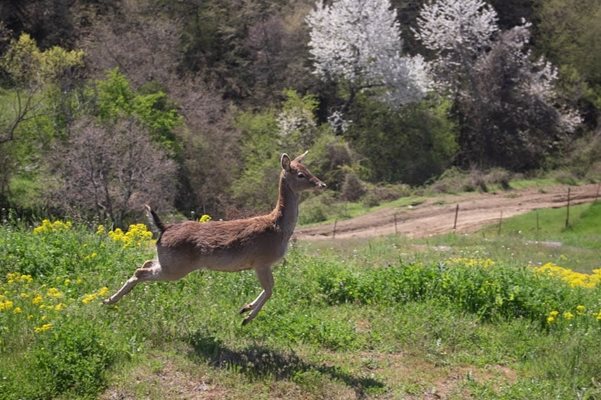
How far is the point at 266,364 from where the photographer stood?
35.1 feet

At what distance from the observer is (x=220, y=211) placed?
136 ft

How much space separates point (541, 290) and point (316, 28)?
43.7 m

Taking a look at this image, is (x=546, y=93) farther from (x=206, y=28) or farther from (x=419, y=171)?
(x=206, y=28)

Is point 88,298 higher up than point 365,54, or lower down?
lower down

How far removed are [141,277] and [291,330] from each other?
2.06 meters

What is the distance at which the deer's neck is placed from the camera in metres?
11.3

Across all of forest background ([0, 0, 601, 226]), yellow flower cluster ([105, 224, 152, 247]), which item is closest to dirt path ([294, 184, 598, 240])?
forest background ([0, 0, 601, 226])

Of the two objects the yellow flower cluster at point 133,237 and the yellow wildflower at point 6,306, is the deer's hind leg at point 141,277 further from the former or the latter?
the yellow flower cluster at point 133,237

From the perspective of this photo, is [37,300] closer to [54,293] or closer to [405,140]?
[54,293]

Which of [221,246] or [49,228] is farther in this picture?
[49,228]

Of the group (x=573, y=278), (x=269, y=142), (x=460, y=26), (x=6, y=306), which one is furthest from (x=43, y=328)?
(x=460, y=26)

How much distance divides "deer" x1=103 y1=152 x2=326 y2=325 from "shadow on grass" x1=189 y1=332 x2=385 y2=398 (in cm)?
44

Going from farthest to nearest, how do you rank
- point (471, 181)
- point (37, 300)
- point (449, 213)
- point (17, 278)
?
point (471, 181) → point (449, 213) → point (17, 278) → point (37, 300)

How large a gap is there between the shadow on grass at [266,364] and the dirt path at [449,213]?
918 inches
